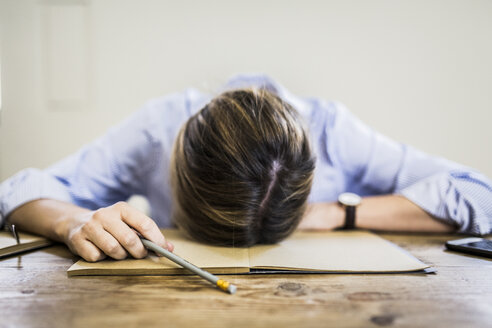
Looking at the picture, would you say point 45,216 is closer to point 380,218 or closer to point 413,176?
point 380,218

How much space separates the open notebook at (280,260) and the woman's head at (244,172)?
4 centimetres

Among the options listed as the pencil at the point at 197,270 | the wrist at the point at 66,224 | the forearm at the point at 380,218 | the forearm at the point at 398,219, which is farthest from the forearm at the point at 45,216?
the forearm at the point at 398,219

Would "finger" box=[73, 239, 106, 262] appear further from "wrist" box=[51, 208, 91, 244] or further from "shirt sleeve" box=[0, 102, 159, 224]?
"shirt sleeve" box=[0, 102, 159, 224]

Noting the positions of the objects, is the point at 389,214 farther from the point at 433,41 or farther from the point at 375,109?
the point at 433,41

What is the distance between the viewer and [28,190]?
2.64 feet

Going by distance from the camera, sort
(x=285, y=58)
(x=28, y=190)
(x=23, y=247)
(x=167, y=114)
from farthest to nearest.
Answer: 1. (x=285, y=58)
2. (x=167, y=114)
3. (x=28, y=190)
4. (x=23, y=247)

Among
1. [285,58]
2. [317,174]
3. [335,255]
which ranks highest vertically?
[285,58]

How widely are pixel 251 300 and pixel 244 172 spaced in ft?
0.74

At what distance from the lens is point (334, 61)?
5.57 feet

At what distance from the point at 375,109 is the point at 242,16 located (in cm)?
79

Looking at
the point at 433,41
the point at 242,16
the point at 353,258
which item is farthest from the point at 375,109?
the point at 353,258

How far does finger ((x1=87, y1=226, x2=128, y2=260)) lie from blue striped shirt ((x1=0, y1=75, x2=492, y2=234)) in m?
0.36

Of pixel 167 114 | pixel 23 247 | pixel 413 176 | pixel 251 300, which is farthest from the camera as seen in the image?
pixel 167 114

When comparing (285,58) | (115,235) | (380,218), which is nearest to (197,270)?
(115,235)
